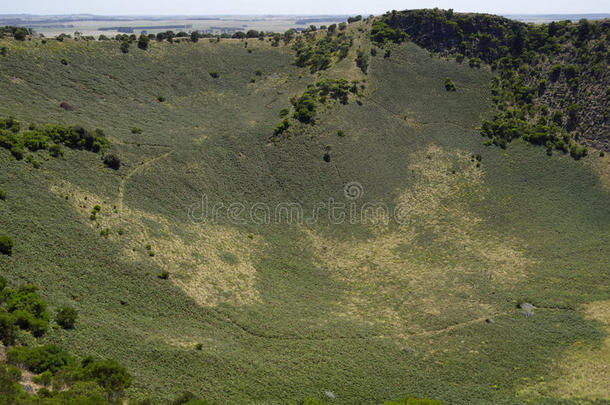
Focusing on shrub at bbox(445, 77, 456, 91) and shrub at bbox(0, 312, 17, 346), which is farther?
shrub at bbox(445, 77, 456, 91)

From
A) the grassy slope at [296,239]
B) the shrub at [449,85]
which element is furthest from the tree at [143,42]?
the shrub at [449,85]

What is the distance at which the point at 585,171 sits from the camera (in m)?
79.1

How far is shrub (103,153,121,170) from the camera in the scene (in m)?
58.4

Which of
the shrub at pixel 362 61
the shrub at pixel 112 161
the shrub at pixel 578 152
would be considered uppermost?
the shrub at pixel 362 61

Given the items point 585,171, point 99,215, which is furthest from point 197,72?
point 585,171

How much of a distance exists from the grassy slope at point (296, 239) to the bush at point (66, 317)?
43.4 inches

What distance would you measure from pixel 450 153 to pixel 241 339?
64.4 metres

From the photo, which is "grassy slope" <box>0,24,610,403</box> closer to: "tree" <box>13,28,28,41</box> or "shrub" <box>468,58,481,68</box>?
"shrub" <box>468,58,481,68</box>

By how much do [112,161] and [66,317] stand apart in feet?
108

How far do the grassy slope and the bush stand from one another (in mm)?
1102

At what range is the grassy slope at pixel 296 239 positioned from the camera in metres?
37.7

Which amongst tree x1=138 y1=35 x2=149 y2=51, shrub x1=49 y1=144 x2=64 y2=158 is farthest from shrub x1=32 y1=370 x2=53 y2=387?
tree x1=138 y1=35 x2=149 y2=51

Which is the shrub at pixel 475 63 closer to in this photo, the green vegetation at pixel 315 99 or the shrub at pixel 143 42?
the green vegetation at pixel 315 99

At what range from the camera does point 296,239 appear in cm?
6391
